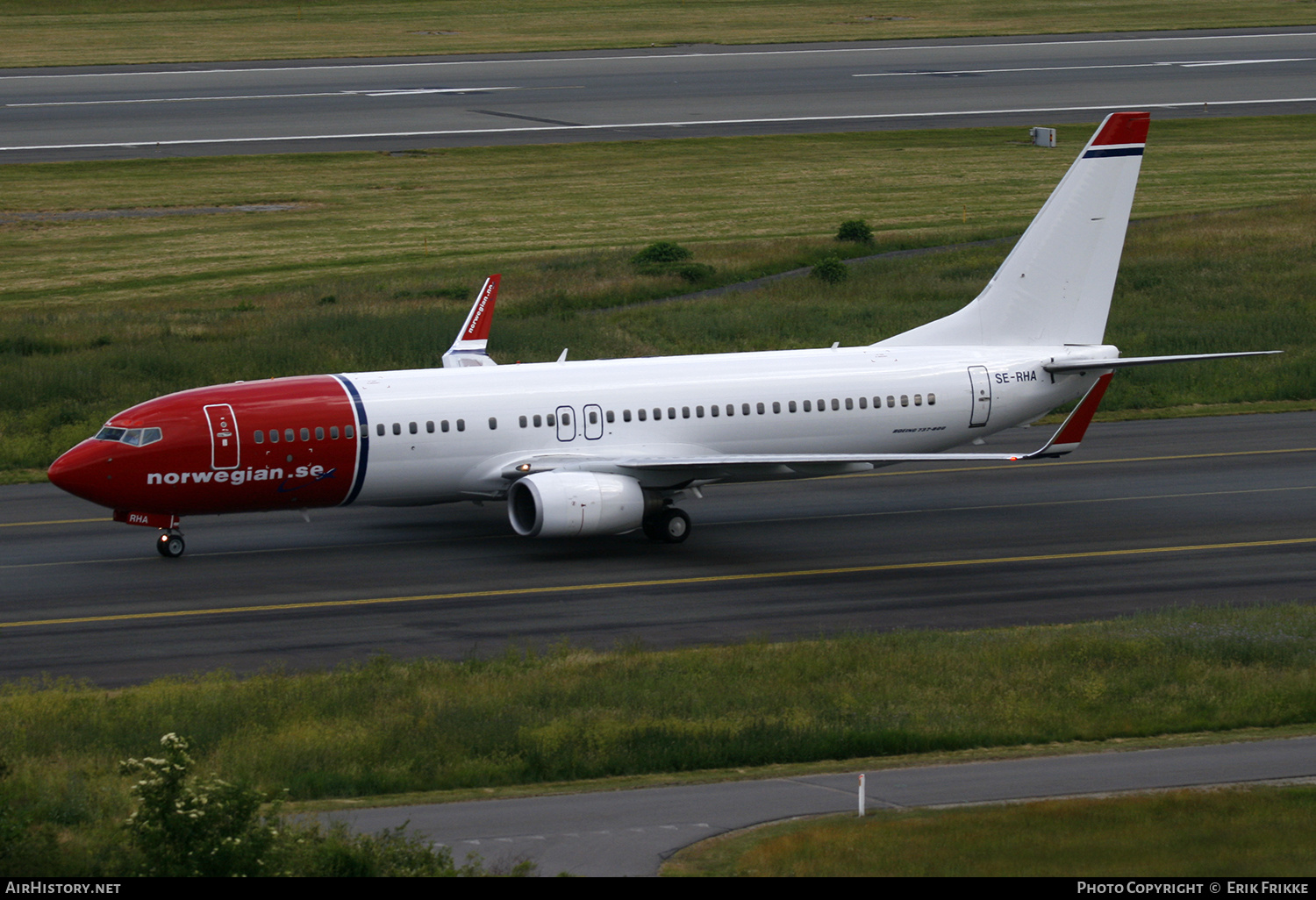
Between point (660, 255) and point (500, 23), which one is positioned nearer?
point (660, 255)

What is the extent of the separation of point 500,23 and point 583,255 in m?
65.4

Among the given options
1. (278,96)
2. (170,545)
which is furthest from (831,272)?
(278,96)

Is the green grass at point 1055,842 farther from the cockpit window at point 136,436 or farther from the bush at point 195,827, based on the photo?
the cockpit window at point 136,436

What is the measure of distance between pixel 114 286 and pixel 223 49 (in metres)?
56.5

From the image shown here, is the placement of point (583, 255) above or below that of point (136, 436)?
above

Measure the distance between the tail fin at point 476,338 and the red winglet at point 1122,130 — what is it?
15846mm

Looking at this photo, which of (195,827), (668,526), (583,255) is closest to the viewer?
(195,827)

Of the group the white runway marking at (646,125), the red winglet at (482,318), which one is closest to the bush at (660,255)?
the red winglet at (482,318)

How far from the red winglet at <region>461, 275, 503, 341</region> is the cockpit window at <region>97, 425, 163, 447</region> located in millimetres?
11004

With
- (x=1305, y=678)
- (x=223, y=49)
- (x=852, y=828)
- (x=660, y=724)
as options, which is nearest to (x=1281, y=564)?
(x=1305, y=678)

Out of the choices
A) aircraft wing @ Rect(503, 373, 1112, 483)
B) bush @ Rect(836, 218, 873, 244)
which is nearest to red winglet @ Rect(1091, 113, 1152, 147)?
aircraft wing @ Rect(503, 373, 1112, 483)

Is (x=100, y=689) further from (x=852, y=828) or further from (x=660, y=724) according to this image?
(x=852, y=828)

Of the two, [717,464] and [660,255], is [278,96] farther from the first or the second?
[717,464]

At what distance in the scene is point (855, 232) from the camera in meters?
75.9
